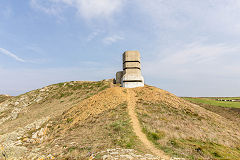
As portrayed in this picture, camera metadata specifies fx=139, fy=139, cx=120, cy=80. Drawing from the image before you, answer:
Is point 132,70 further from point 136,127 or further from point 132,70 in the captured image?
point 136,127

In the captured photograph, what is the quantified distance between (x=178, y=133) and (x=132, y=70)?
777 inches

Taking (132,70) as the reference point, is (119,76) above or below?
below

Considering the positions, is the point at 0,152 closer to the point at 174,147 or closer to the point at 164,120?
the point at 174,147

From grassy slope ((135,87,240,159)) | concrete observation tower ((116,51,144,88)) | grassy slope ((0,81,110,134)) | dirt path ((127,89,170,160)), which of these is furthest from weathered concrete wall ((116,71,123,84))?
grassy slope ((135,87,240,159))

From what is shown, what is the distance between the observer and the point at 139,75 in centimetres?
3441

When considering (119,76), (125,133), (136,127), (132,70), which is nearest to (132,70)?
A: (132,70)

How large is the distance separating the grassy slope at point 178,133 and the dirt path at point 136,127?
0.67 meters

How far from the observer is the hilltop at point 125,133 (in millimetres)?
12430

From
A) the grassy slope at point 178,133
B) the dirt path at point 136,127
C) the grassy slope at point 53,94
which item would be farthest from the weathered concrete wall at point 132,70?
the grassy slope at point 53,94

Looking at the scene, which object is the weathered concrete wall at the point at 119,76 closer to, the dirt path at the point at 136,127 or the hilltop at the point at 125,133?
the hilltop at the point at 125,133

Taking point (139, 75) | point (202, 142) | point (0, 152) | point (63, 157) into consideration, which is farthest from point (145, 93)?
point (0, 152)

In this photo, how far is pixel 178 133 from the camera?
16969 mm

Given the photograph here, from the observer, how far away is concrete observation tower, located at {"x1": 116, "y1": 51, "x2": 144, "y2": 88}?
3366 cm

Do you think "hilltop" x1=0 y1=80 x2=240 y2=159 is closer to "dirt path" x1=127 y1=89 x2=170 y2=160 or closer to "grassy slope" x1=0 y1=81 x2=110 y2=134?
"dirt path" x1=127 y1=89 x2=170 y2=160
